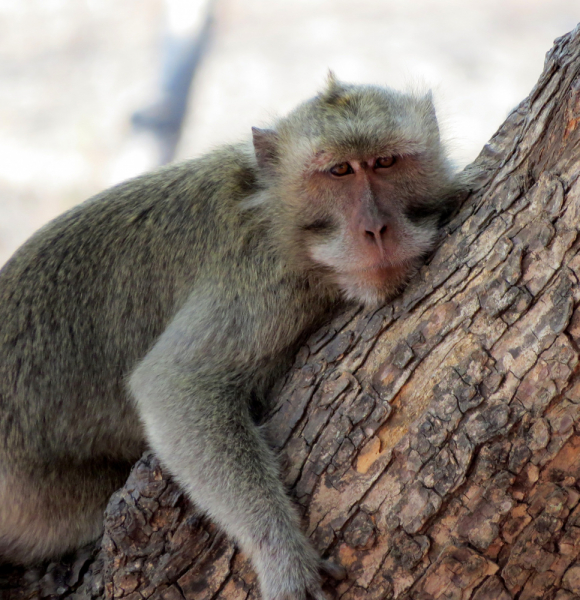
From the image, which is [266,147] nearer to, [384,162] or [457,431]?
[384,162]

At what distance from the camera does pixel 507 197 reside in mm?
2895

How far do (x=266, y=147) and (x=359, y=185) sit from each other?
67 centimetres

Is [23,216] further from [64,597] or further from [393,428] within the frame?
[393,428]

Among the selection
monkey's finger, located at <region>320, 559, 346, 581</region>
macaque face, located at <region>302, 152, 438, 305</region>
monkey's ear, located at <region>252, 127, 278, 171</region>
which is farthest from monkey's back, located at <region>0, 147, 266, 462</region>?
monkey's finger, located at <region>320, 559, 346, 581</region>

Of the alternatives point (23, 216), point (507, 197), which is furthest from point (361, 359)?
point (23, 216)

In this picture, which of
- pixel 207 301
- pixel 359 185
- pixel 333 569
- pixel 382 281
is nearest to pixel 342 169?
pixel 359 185

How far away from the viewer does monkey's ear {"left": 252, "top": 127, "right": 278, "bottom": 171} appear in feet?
12.3

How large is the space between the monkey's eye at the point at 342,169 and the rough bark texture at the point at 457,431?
596mm

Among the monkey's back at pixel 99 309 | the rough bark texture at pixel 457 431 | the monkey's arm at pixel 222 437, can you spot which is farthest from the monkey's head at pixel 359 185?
the monkey's arm at pixel 222 437

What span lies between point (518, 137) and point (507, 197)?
0.30 m

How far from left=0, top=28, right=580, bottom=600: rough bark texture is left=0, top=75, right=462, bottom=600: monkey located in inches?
7.1

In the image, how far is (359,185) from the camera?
335cm

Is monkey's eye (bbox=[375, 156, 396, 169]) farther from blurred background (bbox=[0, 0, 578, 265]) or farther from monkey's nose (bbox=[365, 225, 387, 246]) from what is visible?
blurred background (bbox=[0, 0, 578, 265])

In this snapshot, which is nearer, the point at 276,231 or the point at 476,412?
the point at 476,412
